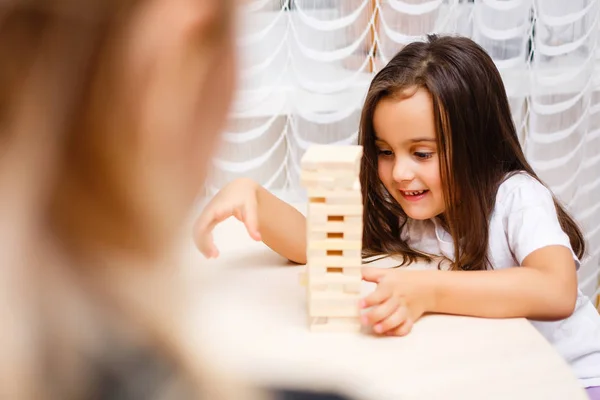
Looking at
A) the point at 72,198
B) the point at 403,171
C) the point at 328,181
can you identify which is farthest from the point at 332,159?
the point at 72,198

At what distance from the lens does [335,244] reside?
0.78 metres

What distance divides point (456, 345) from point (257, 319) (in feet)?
0.78

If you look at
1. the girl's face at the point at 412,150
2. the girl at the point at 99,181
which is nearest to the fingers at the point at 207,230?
the girl's face at the point at 412,150

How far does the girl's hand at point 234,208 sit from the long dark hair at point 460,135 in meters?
0.25

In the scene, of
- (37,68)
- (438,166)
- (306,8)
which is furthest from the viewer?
(306,8)

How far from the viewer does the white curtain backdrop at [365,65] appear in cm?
149

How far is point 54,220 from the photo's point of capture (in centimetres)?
24

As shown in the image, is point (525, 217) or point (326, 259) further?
point (525, 217)

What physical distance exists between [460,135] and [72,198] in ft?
3.05

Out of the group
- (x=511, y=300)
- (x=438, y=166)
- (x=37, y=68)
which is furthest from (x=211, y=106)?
(x=438, y=166)

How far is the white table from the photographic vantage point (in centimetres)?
66

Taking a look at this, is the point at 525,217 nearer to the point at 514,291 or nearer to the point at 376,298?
the point at 514,291

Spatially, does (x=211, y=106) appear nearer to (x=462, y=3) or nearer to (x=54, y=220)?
(x=54, y=220)

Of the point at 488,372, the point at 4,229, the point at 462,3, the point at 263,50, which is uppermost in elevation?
the point at 462,3
